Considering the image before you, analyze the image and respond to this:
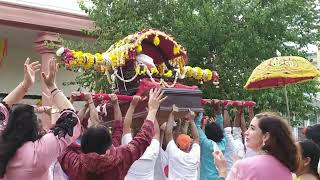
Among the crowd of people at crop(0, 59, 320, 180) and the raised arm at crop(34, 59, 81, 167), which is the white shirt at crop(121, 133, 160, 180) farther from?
the raised arm at crop(34, 59, 81, 167)

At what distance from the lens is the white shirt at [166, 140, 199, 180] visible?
564 cm

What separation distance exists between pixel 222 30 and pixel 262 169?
6060mm

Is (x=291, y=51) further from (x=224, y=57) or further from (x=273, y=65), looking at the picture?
(x=273, y=65)

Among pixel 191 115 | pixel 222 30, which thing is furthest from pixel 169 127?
pixel 222 30

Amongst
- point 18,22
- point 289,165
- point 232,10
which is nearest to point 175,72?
point 232,10

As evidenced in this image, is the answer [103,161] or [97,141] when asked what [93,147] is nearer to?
[97,141]

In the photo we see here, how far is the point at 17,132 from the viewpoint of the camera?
314 cm

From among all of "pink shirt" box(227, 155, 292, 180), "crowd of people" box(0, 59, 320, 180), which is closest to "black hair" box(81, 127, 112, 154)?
"crowd of people" box(0, 59, 320, 180)

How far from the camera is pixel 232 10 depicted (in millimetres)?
9289

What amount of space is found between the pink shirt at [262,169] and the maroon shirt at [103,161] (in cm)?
83

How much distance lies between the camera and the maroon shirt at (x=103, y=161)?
3.54 meters

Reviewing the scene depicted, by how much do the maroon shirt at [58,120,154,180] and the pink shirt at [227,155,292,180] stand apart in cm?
83

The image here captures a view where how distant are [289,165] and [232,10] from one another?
624 centimetres

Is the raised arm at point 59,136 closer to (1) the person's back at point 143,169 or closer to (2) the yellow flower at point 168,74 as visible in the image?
(1) the person's back at point 143,169
